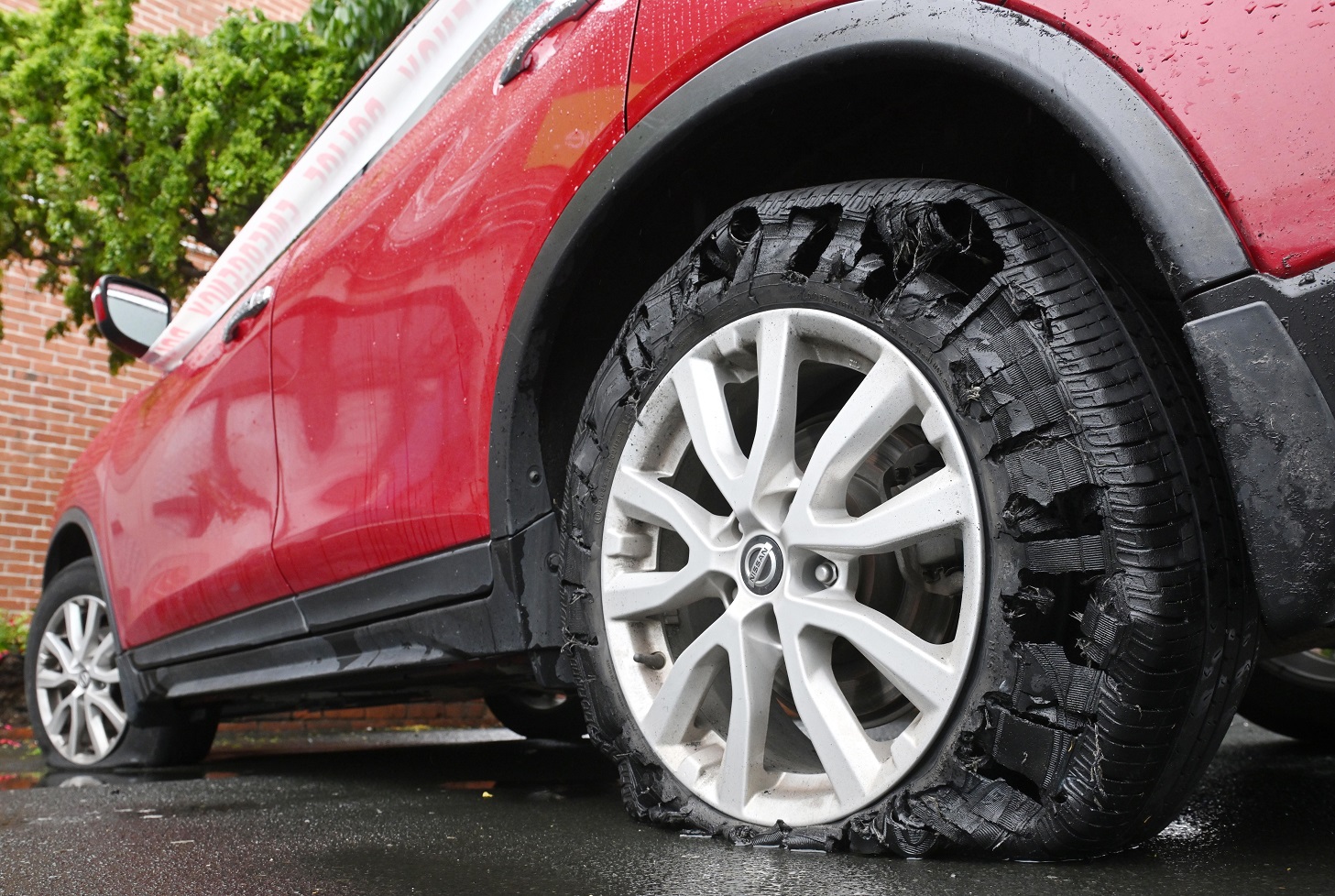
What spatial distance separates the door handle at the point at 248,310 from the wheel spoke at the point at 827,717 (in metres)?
1.76

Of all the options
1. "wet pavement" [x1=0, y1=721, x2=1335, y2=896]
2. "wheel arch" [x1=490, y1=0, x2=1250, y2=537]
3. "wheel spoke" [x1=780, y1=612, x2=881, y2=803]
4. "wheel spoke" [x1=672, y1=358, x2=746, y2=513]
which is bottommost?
"wet pavement" [x1=0, y1=721, x2=1335, y2=896]

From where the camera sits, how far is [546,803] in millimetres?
2217

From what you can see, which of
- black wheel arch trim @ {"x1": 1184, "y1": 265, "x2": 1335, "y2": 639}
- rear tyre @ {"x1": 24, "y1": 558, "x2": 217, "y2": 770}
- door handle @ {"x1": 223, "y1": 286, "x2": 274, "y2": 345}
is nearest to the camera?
black wheel arch trim @ {"x1": 1184, "y1": 265, "x2": 1335, "y2": 639}

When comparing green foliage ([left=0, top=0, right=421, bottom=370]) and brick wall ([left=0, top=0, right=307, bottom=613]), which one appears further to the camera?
brick wall ([left=0, top=0, right=307, bottom=613])

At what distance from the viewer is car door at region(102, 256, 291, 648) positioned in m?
2.64

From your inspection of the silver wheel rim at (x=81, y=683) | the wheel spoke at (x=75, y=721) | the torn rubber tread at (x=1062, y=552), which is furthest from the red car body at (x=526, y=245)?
the wheel spoke at (x=75, y=721)

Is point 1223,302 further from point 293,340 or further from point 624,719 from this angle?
point 293,340

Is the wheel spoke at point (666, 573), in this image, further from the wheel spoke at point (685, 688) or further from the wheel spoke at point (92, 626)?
the wheel spoke at point (92, 626)

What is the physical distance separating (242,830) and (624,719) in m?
0.79

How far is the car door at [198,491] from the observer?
8.66 ft

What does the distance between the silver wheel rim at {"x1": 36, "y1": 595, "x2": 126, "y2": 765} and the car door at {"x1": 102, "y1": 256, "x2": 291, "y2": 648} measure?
0.31 meters

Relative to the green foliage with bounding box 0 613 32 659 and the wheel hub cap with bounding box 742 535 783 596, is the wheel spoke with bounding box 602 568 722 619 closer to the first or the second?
the wheel hub cap with bounding box 742 535 783 596

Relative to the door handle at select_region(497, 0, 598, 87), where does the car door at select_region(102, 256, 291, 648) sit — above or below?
below

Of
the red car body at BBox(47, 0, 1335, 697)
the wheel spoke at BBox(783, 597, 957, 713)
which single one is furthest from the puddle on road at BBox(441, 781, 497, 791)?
the wheel spoke at BBox(783, 597, 957, 713)
